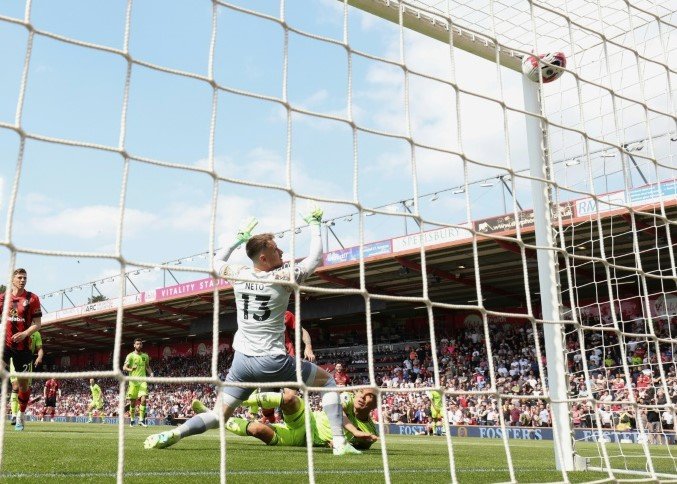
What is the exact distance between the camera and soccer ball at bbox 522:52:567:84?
4734 millimetres

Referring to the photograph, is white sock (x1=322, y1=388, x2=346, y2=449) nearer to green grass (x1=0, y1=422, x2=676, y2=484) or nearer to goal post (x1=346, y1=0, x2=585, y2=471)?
green grass (x1=0, y1=422, x2=676, y2=484)

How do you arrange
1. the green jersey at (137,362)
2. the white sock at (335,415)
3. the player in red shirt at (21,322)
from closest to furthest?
the white sock at (335,415) < the player in red shirt at (21,322) < the green jersey at (137,362)

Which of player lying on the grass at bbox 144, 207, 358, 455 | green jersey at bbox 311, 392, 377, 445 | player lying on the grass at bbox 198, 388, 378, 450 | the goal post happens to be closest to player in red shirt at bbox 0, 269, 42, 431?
player lying on the grass at bbox 198, 388, 378, 450

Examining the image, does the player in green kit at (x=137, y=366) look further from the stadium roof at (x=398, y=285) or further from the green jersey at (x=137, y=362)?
the stadium roof at (x=398, y=285)

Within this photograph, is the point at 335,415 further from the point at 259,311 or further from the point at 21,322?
the point at 21,322

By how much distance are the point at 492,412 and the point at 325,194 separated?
570 inches

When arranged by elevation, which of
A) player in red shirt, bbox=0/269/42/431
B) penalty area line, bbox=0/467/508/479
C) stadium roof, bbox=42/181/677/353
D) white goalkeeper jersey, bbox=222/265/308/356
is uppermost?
stadium roof, bbox=42/181/677/353

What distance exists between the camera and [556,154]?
507 centimetres

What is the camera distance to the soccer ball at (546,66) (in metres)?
4.73

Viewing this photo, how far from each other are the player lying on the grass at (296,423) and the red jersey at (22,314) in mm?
2112

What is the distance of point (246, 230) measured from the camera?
454 centimetres

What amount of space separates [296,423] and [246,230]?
2.34m

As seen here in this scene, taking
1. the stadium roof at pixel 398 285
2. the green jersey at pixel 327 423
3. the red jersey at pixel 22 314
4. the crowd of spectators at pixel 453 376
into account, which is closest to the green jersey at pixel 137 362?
the crowd of spectators at pixel 453 376

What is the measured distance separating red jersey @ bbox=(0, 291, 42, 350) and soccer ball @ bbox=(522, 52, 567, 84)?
197 inches
